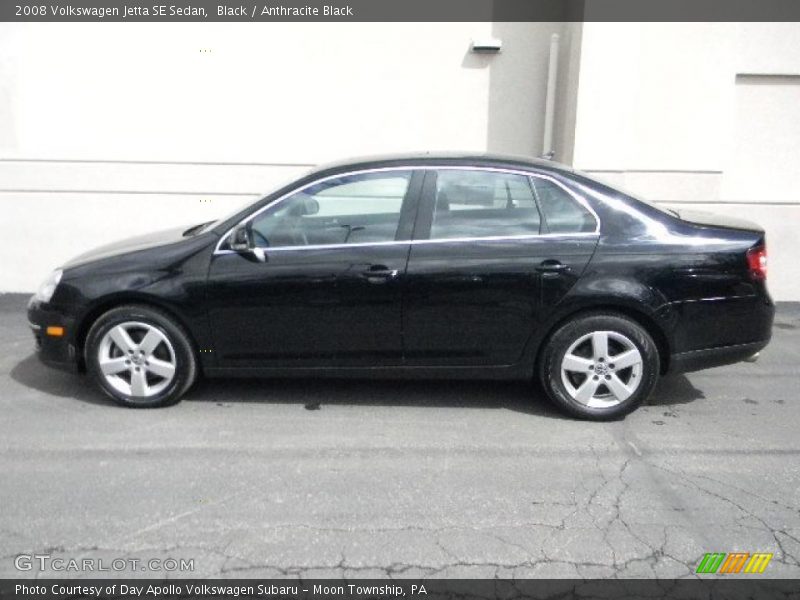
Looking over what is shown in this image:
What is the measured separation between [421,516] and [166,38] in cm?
601

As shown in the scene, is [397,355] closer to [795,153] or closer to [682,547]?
[682,547]

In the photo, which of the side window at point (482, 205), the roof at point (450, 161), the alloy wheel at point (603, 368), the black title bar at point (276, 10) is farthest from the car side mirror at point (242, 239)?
the black title bar at point (276, 10)

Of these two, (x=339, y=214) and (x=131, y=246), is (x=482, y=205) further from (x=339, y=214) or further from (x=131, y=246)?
(x=131, y=246)

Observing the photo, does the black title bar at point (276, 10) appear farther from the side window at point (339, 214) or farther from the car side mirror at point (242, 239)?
the car side mirror at point (242, 239)

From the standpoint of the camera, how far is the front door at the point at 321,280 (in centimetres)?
466

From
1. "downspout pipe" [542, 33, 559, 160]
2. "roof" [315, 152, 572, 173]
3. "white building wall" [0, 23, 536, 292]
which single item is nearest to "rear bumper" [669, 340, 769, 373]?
"roof" [315, 152, 572, 173]

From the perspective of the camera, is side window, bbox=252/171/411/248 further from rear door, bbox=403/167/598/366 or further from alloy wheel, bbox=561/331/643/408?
alloy wheel, bbox=561/331/643/408

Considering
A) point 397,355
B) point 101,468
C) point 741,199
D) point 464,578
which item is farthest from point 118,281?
point 741,199

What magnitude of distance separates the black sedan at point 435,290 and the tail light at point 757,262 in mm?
11

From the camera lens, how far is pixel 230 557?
3.33 meters

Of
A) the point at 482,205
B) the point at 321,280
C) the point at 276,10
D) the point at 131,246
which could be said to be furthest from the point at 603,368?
the point at 276,10

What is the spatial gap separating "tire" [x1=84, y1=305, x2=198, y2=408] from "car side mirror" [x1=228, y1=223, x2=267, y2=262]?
614 millimetres

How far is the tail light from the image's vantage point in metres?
4.66

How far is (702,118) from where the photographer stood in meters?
7.52
